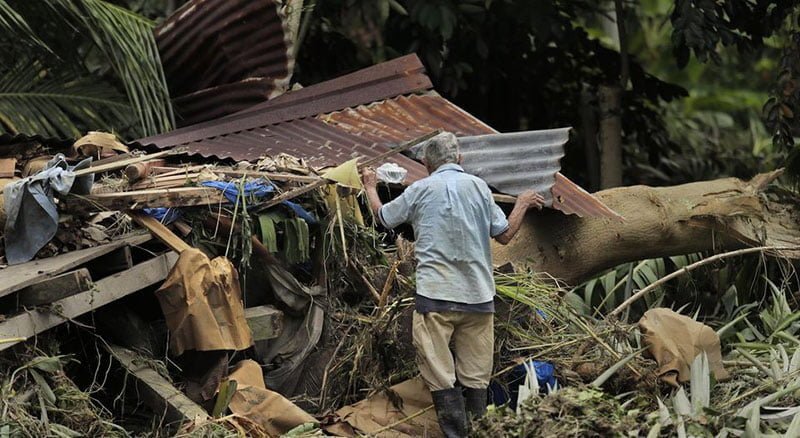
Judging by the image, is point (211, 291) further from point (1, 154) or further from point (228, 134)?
point (228, 134)

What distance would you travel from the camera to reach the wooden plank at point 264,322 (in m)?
6.15

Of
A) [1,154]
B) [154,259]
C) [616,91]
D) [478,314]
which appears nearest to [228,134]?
[1,154]

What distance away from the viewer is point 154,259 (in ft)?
19.7

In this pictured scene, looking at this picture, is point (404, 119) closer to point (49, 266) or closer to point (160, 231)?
point (160, 231)

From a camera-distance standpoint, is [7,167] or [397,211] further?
[7,167]

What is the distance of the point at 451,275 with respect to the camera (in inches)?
226

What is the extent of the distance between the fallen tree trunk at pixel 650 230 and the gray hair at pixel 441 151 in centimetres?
165

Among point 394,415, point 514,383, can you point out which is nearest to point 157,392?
point 394,415

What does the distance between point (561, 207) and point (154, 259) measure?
2.61m

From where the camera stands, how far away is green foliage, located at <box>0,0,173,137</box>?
28.2 feet

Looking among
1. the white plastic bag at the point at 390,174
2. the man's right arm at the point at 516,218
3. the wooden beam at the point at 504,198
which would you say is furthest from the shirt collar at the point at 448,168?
the wooden beam at the point at 504,198

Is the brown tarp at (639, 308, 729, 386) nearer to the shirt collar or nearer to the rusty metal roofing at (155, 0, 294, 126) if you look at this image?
the shirt collar

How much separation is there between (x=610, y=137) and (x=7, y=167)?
5975 millimetres

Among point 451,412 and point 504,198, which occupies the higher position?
point 504,198
